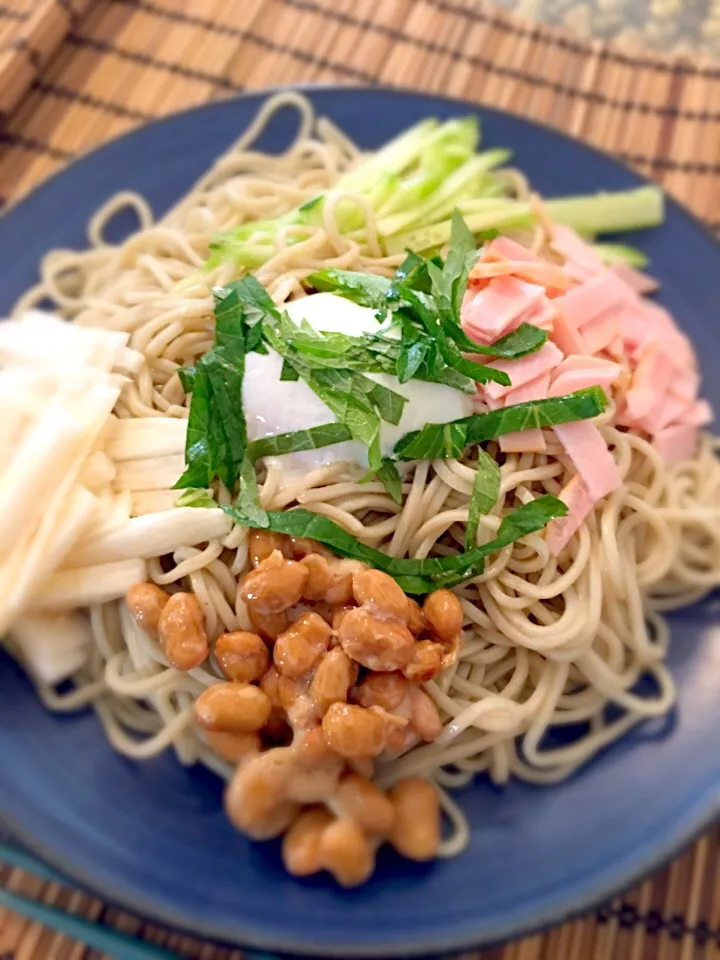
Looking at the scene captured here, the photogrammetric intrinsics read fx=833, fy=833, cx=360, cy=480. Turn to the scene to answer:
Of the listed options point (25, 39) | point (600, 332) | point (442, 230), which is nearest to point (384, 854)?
point (600, 332)

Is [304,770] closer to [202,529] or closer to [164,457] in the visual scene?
[202,529]

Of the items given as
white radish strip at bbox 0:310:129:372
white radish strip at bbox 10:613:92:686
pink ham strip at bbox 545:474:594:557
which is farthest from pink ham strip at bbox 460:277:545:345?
white radish strip at bbox 10:613:92:686

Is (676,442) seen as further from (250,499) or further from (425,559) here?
(250,499)

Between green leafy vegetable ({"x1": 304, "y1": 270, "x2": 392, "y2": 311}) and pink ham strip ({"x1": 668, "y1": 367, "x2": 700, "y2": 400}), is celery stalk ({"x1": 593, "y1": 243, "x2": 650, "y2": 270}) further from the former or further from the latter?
green leafy vegetable ({"x1": 304, "y1": 270, "x2": 392, "y2": 311})

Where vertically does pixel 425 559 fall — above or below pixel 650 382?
below

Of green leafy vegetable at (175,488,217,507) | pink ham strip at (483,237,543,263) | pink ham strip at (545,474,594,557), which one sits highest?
pink ham strip at (483,237,543,263)

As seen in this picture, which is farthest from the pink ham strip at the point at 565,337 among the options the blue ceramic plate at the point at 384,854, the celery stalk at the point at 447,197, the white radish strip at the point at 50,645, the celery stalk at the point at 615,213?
the white radish strip at the point at 50,645

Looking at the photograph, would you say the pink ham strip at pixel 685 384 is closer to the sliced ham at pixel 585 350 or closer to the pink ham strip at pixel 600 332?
the sliced ham at pixel 585 350
